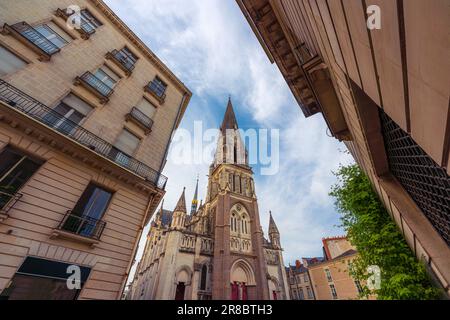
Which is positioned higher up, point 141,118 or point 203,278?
point 141,118

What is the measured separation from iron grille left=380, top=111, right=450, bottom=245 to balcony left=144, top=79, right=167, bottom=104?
12546 millimetres

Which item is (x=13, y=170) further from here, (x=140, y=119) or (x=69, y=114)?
(x=140, y=119)

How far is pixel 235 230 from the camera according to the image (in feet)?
92.4

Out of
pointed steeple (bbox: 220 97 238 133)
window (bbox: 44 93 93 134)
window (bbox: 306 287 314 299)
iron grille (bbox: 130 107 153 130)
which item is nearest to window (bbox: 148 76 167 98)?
iron grille (bbox: 130 107 153 130)

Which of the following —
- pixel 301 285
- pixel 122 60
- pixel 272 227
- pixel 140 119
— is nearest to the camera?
pixel 140 119

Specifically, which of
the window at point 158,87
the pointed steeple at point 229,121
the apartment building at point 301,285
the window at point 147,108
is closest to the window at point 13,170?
the window at point 147,108

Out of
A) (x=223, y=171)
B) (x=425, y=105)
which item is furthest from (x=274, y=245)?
(x=425, y=105)

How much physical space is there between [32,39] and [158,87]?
688 cm

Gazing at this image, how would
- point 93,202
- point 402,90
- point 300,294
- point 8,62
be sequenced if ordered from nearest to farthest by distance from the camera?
point 402,90 → point 8,62 → point 93,202 → point 300,294

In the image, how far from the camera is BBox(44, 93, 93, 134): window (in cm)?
777

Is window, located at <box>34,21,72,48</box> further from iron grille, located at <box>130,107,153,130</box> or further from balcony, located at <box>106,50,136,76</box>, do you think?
iron grille, located at <box>130,107,153,130</box>

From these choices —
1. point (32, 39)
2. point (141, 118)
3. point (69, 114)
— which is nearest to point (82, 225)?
point (69, 114)

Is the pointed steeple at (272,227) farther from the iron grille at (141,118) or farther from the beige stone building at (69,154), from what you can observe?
the iron grille at (141,118)
